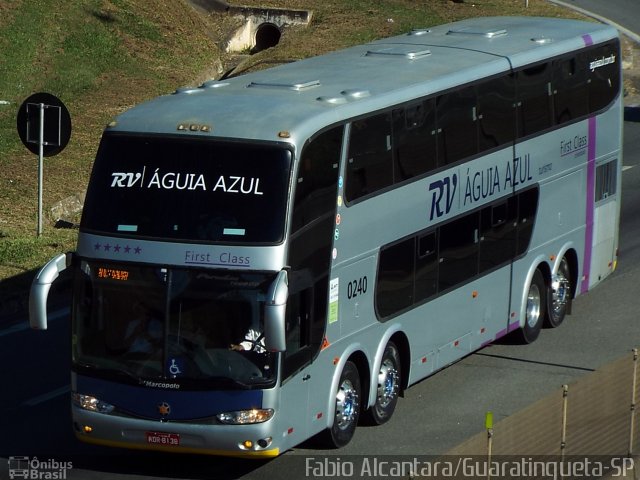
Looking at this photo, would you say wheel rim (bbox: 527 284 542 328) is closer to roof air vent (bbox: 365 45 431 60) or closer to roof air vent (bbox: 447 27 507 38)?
roof air vent (bbox: 447 27 507 38)

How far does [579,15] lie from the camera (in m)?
42.3

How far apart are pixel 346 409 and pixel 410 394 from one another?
2.17 metres

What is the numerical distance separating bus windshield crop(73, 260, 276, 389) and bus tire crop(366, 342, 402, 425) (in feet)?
8.06

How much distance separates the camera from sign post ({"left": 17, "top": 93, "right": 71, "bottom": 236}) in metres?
20.7

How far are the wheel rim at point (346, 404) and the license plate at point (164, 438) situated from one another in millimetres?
1962

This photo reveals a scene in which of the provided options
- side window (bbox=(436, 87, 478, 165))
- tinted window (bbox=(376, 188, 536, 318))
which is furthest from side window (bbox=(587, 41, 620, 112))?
side window (bbox=(436, 87, 478, 165))

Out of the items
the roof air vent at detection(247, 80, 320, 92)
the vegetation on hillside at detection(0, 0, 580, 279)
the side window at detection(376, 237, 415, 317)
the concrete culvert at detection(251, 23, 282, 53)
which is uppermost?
the roof air vent at detection(247, 80, 320, 92)

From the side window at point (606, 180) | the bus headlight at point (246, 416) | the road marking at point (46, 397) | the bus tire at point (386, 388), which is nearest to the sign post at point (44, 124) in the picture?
the road marking at point (46, 397)

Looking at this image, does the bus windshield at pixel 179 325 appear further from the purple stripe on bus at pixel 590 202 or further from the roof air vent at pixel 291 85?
the purple stripe on bus at pixel 590 202

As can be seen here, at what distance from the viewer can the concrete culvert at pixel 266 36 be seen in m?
42.0

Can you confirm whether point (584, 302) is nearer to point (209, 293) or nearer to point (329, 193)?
point (329, 193)

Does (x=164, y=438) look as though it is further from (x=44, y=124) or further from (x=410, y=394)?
(x=44, y=124)

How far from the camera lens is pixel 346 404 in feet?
45.5

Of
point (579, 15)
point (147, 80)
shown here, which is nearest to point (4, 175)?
point (147, 80)
